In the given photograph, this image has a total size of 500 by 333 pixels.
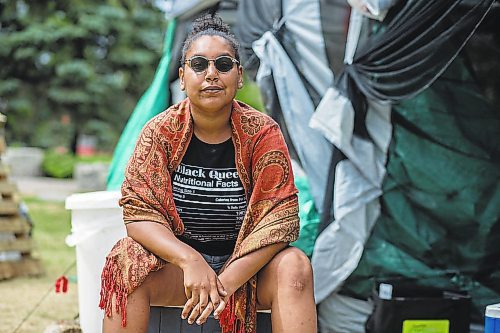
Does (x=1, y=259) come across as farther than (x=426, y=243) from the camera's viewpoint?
Yes

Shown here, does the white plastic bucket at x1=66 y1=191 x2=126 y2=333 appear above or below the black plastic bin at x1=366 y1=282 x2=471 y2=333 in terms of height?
above

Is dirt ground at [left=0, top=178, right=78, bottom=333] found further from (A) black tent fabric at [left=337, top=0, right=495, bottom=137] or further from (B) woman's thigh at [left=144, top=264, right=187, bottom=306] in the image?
(A) black tent fabric at [left=337, top=0, right=495, bottom=137]

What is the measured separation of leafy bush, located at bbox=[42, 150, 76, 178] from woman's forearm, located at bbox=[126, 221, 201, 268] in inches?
504

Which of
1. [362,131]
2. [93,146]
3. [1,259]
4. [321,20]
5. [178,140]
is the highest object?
[93,146]

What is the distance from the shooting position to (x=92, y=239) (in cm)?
336

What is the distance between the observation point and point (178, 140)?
2.74 metres

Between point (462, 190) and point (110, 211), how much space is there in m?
1.76

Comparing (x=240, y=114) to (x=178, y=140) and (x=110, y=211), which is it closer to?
(x=178, y=140)

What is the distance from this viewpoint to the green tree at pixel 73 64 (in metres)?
16.8

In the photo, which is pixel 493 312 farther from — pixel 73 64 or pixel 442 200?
pixel 73 64

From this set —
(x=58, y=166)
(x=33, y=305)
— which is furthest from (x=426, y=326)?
(x=58, y=166)

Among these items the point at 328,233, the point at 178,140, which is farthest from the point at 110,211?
the point at 328,233

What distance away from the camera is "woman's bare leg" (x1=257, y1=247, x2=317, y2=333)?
248cm

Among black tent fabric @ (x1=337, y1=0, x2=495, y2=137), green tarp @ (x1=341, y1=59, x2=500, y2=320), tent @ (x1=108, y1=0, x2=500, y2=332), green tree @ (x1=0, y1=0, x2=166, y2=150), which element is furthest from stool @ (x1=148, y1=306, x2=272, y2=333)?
green tree @ (x1=0, y1=0, x2=166, y2=150)
